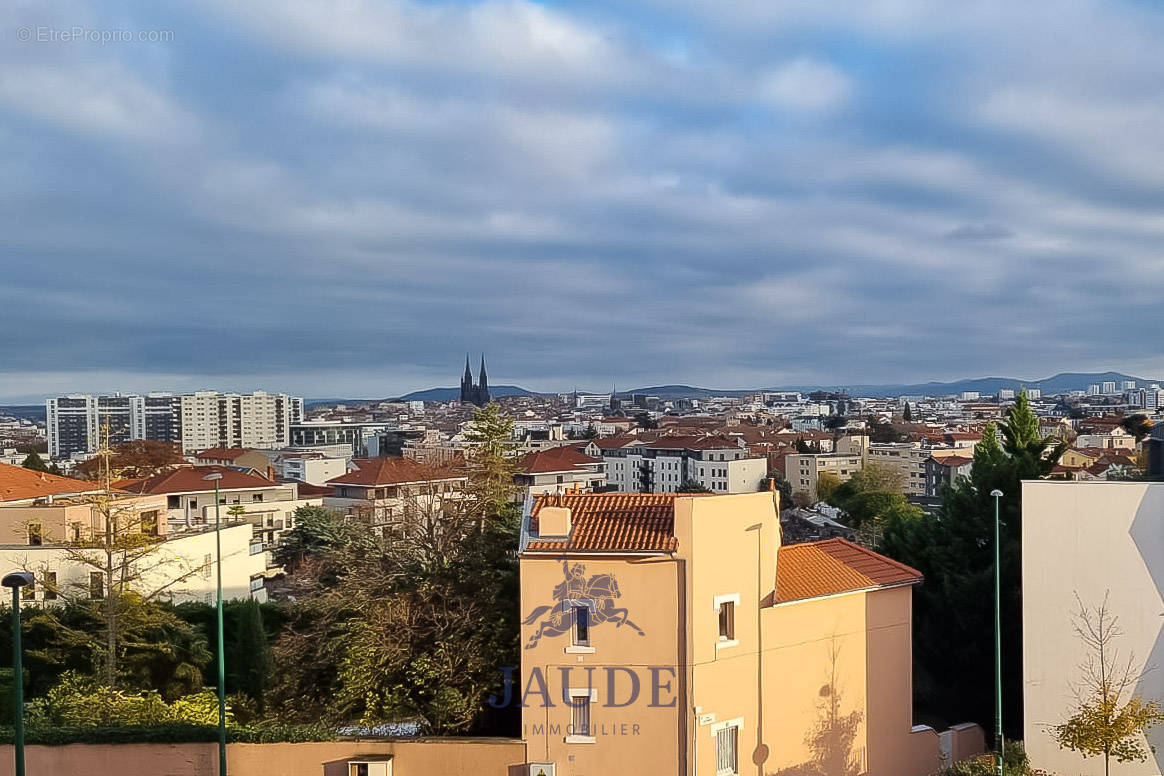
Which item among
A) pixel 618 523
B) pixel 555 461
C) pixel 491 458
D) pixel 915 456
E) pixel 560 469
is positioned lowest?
pixel 915 456

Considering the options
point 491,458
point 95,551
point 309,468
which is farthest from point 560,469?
point 95,551

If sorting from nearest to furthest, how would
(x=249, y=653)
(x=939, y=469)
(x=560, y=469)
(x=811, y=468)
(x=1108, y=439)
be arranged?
(x=249, y=653)
(x=560, y=469)
(x=1108, y=439)
(x=939, y=469)
(x=811, y=468)

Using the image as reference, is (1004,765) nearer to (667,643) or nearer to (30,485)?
(667,643)

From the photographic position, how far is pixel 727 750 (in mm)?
18156

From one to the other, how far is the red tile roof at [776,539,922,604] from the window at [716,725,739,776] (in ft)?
9.03

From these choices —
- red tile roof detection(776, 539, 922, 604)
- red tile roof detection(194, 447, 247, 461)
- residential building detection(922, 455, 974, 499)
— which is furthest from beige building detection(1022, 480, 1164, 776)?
red tile roof detection(194, 447, 247, 461)

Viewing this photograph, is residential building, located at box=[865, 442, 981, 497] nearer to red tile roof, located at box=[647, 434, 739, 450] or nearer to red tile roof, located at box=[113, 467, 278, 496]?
red tile roof, located at box=[647, 434, 739, 450]

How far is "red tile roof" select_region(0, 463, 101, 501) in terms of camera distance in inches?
1528

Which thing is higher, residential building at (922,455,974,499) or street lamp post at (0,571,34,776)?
street lamp post at (0,571,34,776)

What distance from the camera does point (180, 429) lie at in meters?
179

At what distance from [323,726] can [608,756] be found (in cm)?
595

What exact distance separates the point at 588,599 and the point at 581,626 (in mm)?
582

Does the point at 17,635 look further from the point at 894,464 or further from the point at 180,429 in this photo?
the point at 180,429

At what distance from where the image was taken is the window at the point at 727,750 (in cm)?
1800
